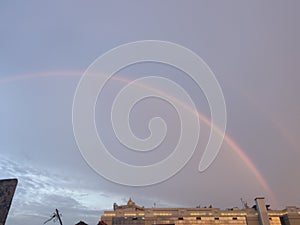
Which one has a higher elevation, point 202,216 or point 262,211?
point 262,211

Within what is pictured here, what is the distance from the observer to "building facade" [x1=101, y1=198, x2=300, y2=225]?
3420 inches

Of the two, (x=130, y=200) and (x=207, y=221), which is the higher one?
(x=130, y=200)

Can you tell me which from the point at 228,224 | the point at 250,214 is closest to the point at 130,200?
the point at 228,224

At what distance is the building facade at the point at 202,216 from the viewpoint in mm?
86875

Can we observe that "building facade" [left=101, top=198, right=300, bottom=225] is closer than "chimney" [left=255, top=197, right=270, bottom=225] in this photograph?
Yes

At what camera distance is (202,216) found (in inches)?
3570

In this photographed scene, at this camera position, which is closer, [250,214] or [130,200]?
[250,214]

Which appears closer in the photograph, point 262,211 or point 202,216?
point 202,216

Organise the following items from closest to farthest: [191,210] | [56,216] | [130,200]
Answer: [56,216] → [191,210] → [130,200]

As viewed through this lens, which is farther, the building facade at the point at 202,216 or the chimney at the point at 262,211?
the chimney at the point at 262,211

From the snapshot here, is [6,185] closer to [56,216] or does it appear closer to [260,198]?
[56,216]

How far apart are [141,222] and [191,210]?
67.4 ft

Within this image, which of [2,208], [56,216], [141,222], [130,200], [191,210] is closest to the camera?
[2,208]

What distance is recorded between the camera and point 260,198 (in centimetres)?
9444
